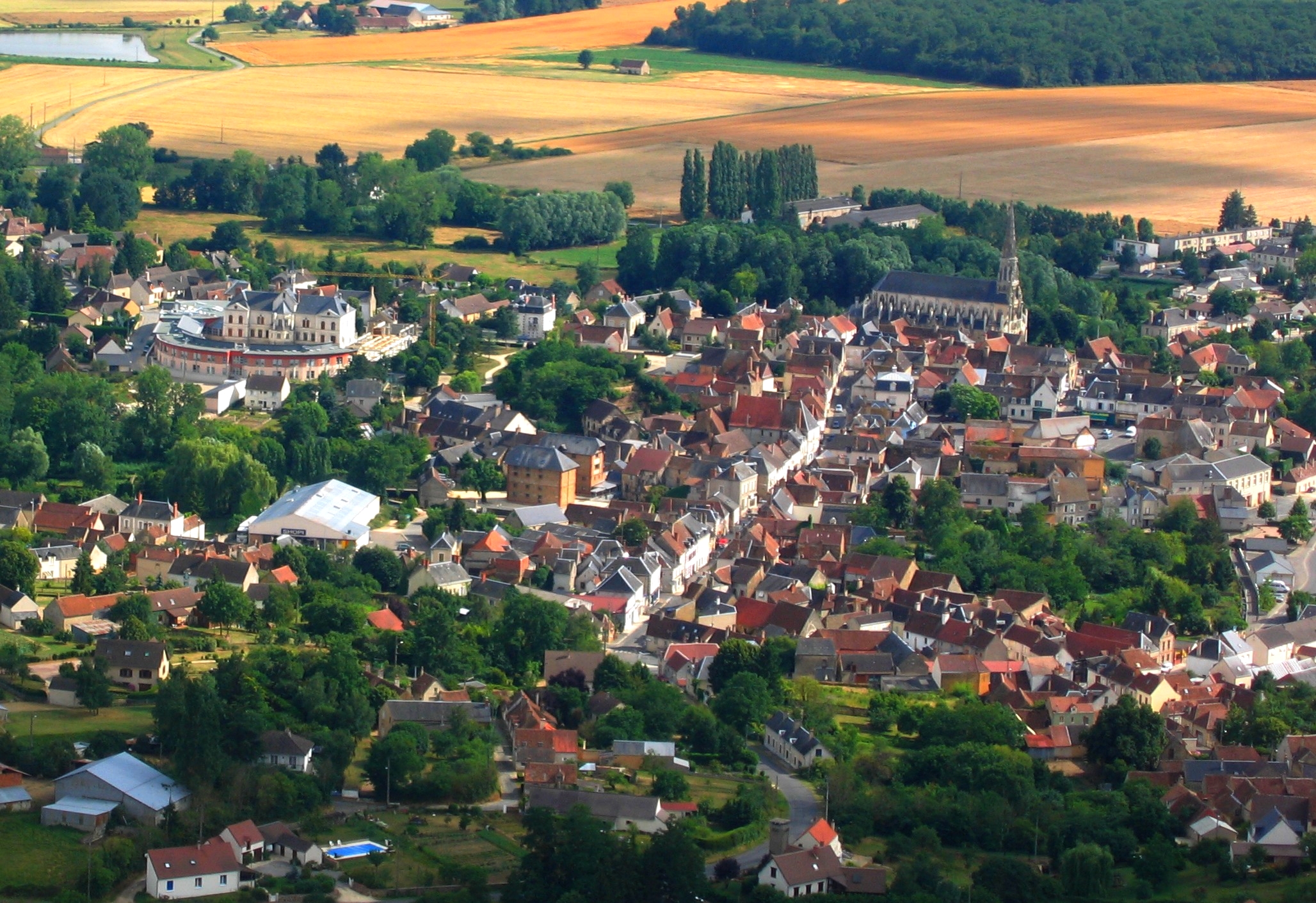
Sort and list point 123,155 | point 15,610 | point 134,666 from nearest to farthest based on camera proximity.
Result: point 134,666 → point 15,610 → point 123,155

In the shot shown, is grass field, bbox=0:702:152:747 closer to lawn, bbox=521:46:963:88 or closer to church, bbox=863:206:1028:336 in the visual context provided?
church, bbox=863:206:1028:336

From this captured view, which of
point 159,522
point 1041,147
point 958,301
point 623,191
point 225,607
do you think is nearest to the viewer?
point 225,607

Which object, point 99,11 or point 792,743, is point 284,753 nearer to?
point 792,743

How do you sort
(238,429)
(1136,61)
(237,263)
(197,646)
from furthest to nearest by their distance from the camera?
(1136,61)
(237,263)
(238,429)
(197,646)

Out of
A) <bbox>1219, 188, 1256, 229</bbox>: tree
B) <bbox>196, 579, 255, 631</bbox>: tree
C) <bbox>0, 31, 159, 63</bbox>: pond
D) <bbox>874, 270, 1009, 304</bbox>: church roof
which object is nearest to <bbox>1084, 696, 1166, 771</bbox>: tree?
<bbox>196, 579, 255, 631</bbox>: tree

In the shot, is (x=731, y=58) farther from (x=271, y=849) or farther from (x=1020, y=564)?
(x=271, y=849)

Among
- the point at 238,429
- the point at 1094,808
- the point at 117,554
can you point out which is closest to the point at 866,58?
the point at 238,429

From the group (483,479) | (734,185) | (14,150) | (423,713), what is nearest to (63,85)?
(14,150)
